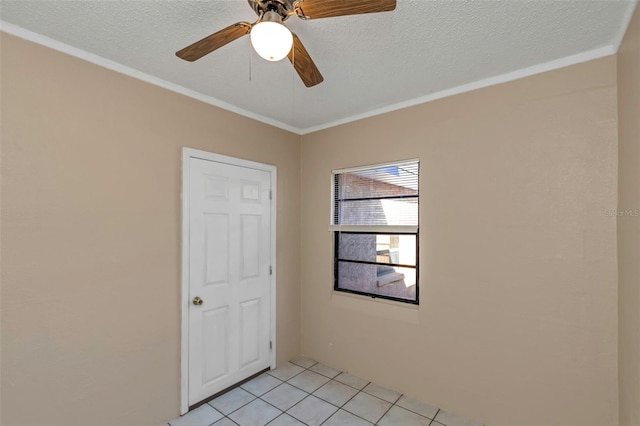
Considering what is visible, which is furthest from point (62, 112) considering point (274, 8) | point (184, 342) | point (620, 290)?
point (620, 290)

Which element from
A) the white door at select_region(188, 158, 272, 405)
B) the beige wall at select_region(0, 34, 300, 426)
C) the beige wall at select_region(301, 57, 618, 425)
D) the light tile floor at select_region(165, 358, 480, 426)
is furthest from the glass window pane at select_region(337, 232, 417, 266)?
the beige wall at select_region(0, 34, 300, 426)

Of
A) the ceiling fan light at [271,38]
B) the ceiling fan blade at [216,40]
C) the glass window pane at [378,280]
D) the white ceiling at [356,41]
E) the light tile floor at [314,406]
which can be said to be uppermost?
the white ceiling at [356,41]

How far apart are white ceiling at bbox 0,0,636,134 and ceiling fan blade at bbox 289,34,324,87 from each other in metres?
0.24

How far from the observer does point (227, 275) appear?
103 inches

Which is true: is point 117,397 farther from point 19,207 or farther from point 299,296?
point 299,296

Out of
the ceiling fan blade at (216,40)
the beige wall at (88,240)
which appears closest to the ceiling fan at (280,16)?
the ceiling fan blade at (216,40)

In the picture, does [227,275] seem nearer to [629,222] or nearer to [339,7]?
[339,7]

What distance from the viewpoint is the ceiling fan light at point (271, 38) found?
1.12 metres

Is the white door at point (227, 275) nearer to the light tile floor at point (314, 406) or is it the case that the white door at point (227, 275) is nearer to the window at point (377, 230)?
the light tile floor at point (314, 406)

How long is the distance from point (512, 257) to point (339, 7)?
187cm

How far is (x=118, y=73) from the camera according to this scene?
78.6 inches

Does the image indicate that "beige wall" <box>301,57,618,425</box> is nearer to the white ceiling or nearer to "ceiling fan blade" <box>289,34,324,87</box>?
the white ceiling

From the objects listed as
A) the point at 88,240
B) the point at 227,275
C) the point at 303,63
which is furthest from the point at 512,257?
the point at 88,240

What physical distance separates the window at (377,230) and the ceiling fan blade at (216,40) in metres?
1.69
